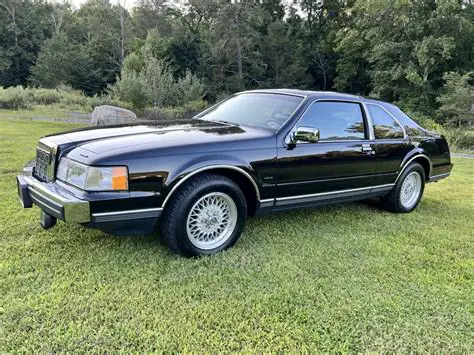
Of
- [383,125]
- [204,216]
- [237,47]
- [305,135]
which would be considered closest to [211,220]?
[204,216]

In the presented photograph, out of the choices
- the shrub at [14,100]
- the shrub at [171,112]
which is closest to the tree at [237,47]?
the shrub at [171,112]

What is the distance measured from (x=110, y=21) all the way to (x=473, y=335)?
43.5 meters

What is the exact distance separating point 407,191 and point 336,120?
5.88ft

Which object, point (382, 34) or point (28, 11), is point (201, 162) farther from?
point (28, 11)

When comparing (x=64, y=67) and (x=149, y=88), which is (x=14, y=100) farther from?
(x=64, y=67)

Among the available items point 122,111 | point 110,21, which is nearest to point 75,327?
point 122,111

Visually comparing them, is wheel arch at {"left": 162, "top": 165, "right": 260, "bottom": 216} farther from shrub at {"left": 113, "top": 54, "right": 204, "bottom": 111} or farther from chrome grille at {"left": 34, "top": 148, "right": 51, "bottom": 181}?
shrub at {"left": 113, "top": 54, "right": 204, "bottom": 111}

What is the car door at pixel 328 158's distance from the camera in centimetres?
383

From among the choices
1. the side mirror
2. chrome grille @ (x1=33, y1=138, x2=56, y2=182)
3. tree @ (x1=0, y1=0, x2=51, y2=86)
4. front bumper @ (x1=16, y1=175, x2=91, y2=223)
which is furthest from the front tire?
tree @ (x1=0, y1=0, x2=51, y2=86)

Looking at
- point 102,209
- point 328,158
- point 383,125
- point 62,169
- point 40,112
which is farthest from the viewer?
point 40,112

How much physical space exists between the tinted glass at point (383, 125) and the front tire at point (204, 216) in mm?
2146

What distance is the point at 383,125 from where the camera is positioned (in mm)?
4836

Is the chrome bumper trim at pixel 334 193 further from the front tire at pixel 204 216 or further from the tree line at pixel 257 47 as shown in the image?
the tree line at pixel 257 47

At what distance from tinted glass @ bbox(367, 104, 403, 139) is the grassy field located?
1.17 m
